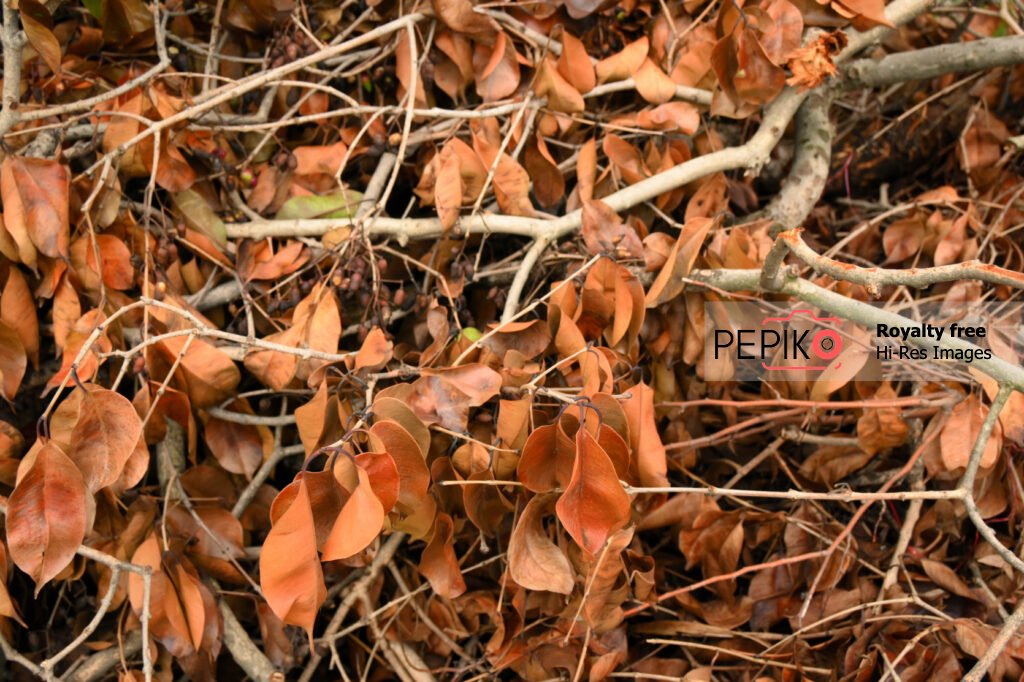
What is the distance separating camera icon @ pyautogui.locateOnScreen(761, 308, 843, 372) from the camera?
1.12m

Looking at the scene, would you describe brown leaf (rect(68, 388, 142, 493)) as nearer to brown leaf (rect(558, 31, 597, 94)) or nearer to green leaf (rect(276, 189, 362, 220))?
green leaf (rect(276, 189, 362, 220))

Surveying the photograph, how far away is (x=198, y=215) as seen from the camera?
117cm

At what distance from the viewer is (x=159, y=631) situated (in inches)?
38.7

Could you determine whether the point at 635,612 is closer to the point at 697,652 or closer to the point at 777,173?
the point at 697,652

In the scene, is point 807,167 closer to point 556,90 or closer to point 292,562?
point 556,90

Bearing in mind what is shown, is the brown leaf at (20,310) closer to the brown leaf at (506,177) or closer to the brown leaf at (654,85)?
the brown leaf at (506,177)

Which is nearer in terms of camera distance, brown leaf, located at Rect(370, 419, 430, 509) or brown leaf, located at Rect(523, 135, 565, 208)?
brown leaf, located at Rect(370, 419, 430, 509)

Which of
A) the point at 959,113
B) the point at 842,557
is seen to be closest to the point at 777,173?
the point at 959,113

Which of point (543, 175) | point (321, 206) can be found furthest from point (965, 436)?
point (321, 206)

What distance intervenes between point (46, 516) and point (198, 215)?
1.54 ft

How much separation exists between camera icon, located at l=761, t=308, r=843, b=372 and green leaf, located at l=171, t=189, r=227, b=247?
0.72m

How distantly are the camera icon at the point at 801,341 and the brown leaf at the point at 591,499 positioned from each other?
15.9 inches

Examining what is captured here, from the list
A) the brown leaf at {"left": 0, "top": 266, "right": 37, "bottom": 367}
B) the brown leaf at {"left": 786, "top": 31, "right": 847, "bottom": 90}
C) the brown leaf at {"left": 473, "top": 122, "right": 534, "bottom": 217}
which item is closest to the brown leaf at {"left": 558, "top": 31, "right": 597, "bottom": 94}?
the brown leaf at {"left": 473, "top": 122, "right": 534, "bottom": 217}

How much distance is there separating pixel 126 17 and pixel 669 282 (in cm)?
80
